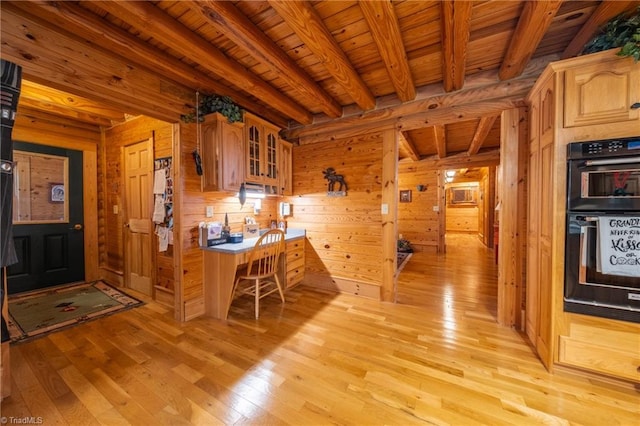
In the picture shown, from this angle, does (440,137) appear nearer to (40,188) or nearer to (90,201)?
(90,201)

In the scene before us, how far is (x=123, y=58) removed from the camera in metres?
2.04

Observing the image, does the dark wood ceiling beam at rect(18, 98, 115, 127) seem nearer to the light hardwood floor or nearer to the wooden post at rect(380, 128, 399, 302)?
the light hardwood floor

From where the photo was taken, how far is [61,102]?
8.87 feet

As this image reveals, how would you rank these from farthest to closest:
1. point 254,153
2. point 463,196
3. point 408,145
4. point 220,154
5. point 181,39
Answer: point 463,196 → point 408,145 → point 254,153 → point 220,154 → point 181,39

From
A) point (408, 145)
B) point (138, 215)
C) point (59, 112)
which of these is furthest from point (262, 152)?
point (408, 145)

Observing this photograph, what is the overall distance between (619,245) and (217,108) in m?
3.57

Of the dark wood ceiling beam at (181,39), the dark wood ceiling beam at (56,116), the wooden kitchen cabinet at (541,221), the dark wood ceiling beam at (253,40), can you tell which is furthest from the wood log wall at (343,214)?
the dark wood ceiling beam at (56,116)

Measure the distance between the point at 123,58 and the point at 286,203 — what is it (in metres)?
2.42

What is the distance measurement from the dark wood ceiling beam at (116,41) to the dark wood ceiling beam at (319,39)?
127cm

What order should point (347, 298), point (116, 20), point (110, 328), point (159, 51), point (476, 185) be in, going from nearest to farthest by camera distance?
point (116, 20)
point (159, 51)
point (110, 328)
point (347, 298)
point (476, 185)

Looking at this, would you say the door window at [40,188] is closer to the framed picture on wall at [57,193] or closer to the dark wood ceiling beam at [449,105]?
the framed picture on wall at [57,193]

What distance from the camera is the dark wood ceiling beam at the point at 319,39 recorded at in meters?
1.46

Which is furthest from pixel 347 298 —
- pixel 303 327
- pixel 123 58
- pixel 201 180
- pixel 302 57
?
pixel 123 58

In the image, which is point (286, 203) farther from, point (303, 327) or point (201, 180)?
point (303, 327)
